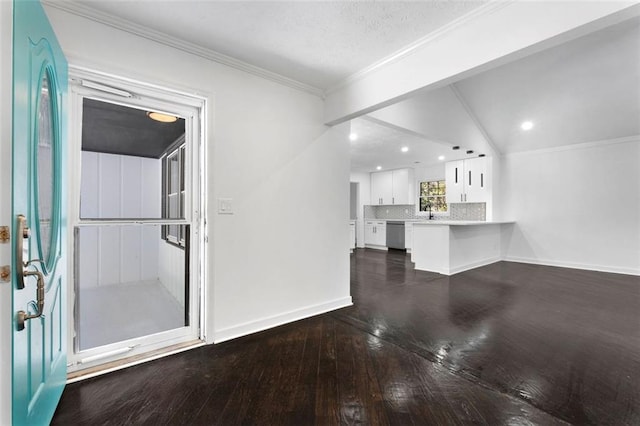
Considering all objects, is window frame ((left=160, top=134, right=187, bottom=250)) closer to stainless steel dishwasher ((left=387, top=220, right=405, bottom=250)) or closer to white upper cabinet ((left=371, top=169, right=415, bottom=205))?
stainless steel dishwasher ((left=387, top=220, right=405, bottom=250))

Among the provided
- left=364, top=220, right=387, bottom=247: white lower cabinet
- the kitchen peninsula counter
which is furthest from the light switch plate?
left=364, top=220, right=387, bottom=247: white lower cabinet

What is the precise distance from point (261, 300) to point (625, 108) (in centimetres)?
629

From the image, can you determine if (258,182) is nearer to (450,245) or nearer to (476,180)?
(450,245)

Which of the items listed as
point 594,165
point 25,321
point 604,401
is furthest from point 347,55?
point 594,165

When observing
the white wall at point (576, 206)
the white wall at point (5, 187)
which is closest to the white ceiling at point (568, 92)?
the white wall at point (576, 206)

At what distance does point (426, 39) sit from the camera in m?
2.23

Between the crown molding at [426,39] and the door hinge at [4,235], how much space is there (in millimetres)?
2654

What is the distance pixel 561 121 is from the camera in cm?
522

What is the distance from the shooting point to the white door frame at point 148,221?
2008mm

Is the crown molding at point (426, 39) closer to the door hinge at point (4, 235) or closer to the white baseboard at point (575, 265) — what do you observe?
the door hinge at point (4, 235)

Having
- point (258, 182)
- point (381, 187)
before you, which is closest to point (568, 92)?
point (258, 182)

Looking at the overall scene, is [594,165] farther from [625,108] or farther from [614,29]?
[614,29]

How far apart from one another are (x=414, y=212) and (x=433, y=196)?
2.47ft

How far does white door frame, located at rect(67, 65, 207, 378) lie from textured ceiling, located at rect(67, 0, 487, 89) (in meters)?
0.46
